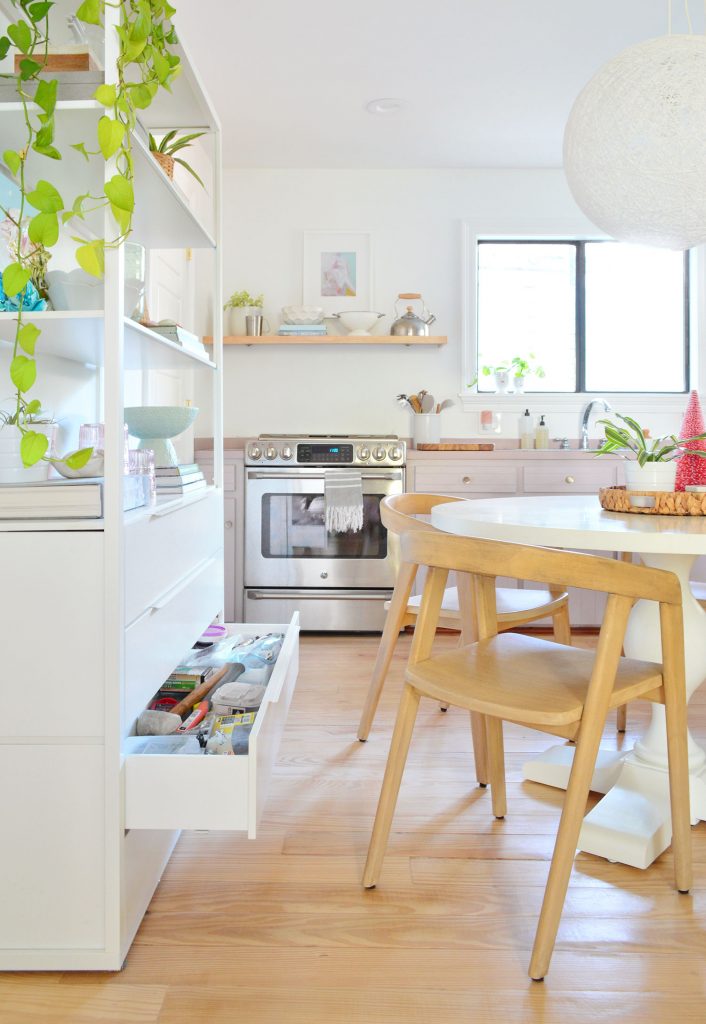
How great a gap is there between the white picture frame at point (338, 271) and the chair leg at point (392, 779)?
3128mm

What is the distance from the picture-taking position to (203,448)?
4.27 m

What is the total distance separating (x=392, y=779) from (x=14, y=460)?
2.92 feet

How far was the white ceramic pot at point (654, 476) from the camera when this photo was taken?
1939 millimetres

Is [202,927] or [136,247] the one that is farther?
[136,247]

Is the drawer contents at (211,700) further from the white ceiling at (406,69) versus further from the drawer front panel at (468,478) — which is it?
the white ceiling at (406,69)

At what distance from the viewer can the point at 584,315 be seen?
173 inches

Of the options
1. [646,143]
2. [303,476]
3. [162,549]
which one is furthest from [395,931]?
[303,476]

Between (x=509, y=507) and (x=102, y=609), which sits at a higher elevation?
(x=509, y=507)

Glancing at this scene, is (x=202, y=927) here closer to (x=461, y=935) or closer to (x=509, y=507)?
(x=461, y=935)

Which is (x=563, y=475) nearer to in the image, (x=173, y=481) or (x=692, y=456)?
(x=692, y=456)

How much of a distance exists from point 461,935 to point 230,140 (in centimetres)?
363

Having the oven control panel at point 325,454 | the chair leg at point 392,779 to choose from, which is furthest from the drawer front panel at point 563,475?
the chair leg at point 392,779

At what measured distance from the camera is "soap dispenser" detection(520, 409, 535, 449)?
4.11m

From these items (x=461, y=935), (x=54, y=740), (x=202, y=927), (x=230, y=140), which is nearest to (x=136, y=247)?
(x=54, y=740)
